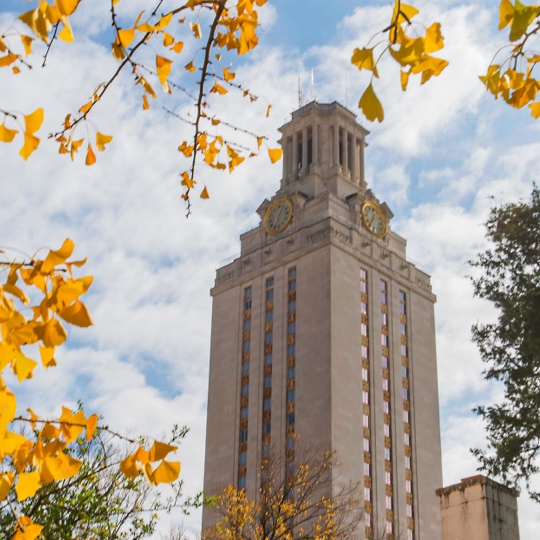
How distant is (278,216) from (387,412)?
20269 mm

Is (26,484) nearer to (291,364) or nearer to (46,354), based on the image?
(46,354)

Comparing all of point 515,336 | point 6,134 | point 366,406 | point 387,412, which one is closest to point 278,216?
point 366,406

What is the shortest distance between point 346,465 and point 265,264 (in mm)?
20163

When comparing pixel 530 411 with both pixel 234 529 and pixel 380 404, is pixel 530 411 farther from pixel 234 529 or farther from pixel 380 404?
pixel 380 404

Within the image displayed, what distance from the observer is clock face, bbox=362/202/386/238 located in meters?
77.3

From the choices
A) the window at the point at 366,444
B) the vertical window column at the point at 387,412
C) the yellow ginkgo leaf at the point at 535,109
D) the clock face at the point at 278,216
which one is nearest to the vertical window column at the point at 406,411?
the vertical window column at the point at 387,412

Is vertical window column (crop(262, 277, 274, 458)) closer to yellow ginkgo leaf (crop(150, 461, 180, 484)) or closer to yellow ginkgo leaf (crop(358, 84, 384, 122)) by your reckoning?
yellow ginkgo leaf (crop(150, 461, 180, 484))

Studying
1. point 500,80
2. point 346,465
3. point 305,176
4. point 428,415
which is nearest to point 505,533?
point 500,80

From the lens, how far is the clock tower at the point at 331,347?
6619cm

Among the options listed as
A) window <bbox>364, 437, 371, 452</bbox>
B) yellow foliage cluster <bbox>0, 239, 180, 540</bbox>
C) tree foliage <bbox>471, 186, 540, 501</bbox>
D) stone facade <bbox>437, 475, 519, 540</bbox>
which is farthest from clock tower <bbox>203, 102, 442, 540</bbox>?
yellow foliage cluster <bbox>0, 239, 180, 540</bbox>

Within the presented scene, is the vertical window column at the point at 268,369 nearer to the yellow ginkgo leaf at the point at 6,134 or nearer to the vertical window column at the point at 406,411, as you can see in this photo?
the vertical window column at the point at 406,411

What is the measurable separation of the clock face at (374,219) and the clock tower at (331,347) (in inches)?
6.1

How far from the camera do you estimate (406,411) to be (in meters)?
71.9

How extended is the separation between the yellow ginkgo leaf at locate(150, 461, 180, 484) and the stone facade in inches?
988
